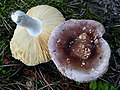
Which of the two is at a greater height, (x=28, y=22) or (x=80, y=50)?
(x=28, y=22)

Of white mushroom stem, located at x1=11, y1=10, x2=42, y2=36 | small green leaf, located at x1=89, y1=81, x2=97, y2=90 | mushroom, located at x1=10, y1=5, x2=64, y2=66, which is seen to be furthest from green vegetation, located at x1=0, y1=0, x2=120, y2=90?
white mushroom stem, located at x1=11, y1=10, x2=42, y2=36

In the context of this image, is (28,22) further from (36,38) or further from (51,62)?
(51,62)

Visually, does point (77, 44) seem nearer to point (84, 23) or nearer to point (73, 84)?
point (84, 23)

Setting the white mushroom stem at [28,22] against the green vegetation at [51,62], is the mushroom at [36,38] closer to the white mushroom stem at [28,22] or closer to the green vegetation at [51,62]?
the white mushroom stem at [28,22]

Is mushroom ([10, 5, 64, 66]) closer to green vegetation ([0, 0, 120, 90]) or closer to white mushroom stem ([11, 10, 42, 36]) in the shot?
white mushroom stem ([11, 10, 42, 36])

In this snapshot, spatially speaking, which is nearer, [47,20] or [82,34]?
[82,34]

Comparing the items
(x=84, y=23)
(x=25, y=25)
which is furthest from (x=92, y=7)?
(x=25, y=25)

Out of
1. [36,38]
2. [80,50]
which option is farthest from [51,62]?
[80,50]

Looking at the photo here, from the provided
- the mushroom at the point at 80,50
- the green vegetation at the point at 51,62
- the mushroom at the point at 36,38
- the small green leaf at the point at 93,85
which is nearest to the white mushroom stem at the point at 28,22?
the mushroom at the point at 36,38
